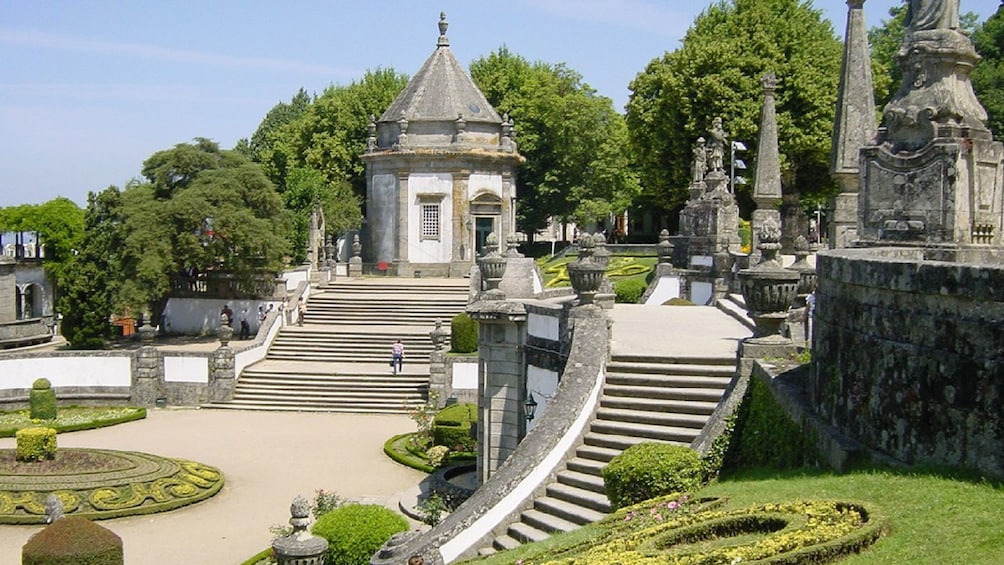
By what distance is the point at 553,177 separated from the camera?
59.3 metres

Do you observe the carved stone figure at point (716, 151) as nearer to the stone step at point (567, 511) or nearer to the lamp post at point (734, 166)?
the lamp post at point (734, 166)

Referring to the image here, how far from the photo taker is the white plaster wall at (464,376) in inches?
1310

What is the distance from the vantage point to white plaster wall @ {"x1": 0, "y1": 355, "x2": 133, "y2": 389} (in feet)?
108

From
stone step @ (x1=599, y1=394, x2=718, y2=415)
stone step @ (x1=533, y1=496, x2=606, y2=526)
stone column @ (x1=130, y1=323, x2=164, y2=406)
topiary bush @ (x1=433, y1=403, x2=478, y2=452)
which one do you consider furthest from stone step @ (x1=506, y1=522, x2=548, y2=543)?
stone column @ (x1=130, y1=323, x2=164, y2=406)

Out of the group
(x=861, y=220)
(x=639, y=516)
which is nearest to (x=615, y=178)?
(x=861, y=220)

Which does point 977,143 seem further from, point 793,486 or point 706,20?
point 706,20

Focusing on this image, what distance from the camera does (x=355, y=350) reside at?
38.7 m

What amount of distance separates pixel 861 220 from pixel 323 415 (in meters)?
19.8

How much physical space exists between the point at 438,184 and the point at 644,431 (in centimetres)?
3635

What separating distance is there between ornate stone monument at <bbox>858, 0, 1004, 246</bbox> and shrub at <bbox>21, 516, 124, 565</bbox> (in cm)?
1197

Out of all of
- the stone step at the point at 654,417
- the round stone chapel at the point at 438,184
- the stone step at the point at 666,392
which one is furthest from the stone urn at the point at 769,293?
the round stone chapel at the point at 438,184

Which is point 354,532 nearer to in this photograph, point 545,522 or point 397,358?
point 545,522

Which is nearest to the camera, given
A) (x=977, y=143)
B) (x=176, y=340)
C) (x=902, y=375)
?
(x=902, y=375)

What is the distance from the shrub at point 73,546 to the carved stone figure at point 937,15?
550 inches
